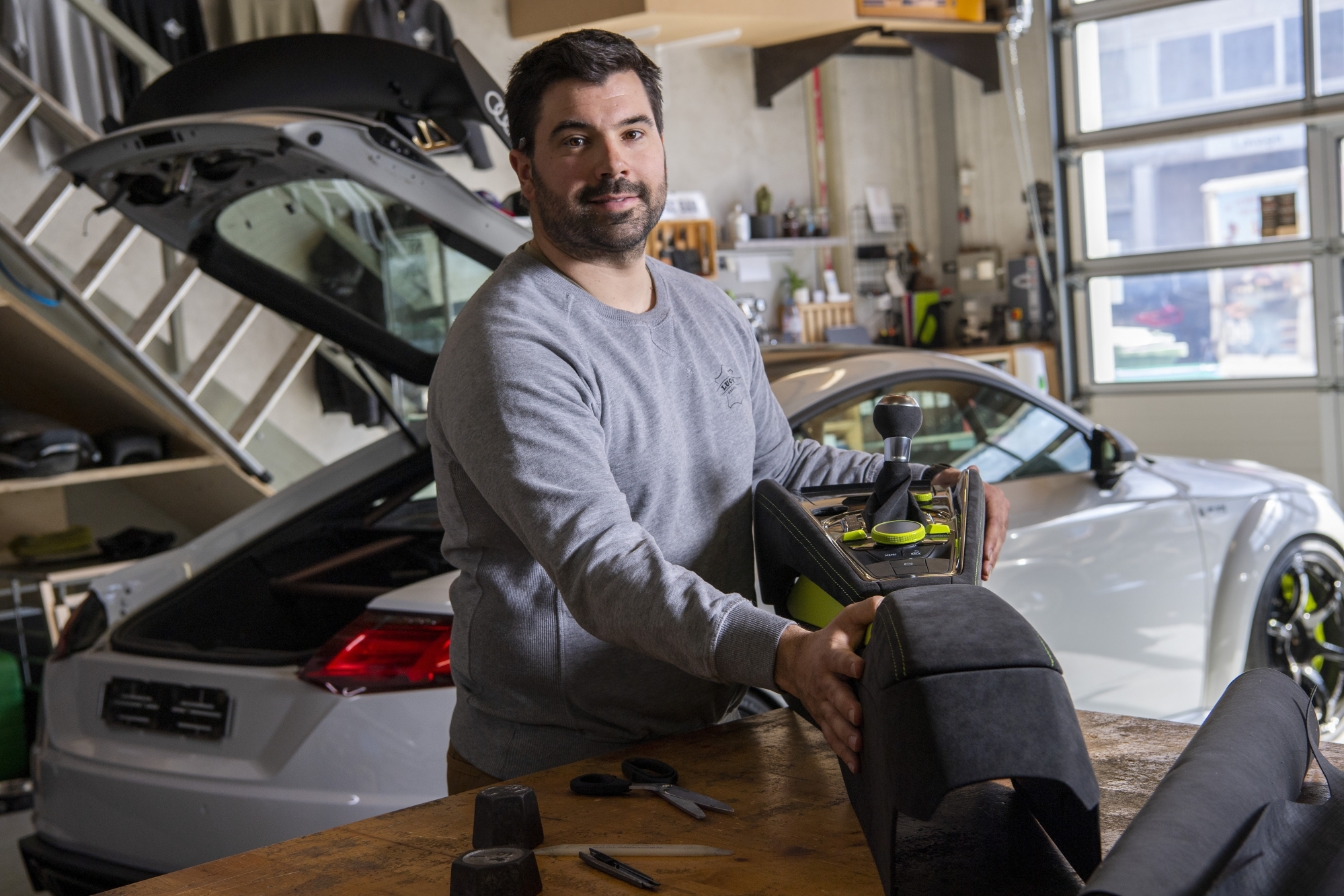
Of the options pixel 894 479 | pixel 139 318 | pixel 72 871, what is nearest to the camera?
pixel 894 479

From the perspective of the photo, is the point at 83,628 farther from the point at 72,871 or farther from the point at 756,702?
the point at 756,702

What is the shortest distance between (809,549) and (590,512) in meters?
0.24

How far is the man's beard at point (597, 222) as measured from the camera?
147cm

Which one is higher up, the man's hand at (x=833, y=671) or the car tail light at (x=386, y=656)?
the man's hand at (x=833, y=671)

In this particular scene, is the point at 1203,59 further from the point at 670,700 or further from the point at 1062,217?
the point at 670,700

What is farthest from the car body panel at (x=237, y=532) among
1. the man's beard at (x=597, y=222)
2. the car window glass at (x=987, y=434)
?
the man's beard at (x=597, y=222)

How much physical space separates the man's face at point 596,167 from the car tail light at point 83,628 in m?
1.56

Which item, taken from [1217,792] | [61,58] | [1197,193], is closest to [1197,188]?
[1197,193]

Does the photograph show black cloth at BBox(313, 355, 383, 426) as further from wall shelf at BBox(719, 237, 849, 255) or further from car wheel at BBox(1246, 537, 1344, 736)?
car wheel at BBox(1246, 537, 1344, 736)

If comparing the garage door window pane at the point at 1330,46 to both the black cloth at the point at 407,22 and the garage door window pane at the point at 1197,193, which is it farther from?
the black cloth at the point at 407,22

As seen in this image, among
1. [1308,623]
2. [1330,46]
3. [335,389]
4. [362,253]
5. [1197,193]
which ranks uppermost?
[1330,46]

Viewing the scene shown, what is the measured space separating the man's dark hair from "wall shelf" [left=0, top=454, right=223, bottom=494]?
2979 millimetres

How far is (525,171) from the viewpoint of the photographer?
1.56 m

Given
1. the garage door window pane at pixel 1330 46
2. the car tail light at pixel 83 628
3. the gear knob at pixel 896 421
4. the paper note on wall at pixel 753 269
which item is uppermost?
the garage door window pane at pixel 1330 46
